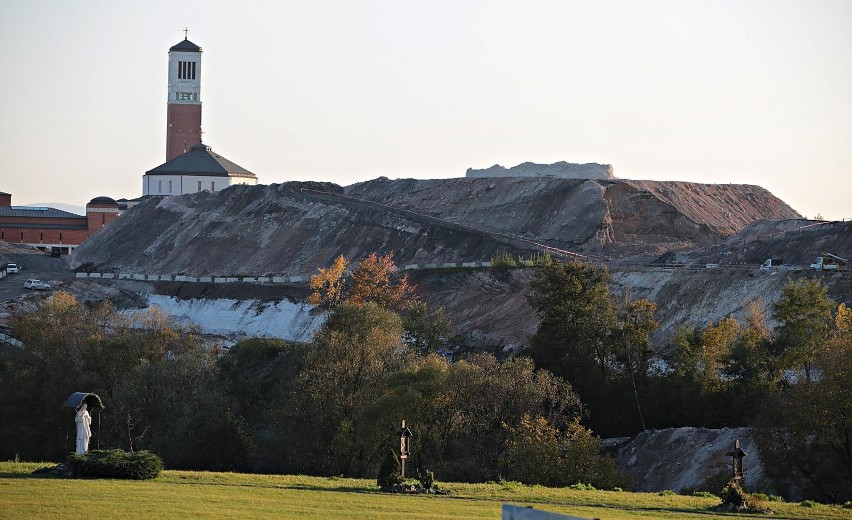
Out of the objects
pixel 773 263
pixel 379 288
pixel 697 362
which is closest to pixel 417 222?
pixel 379 288

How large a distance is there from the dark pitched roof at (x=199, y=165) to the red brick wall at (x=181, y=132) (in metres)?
3.43

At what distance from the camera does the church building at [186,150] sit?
139625 mm

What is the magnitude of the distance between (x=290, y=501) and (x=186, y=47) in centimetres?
12434

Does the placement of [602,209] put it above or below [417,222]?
above

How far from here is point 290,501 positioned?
85.7ft

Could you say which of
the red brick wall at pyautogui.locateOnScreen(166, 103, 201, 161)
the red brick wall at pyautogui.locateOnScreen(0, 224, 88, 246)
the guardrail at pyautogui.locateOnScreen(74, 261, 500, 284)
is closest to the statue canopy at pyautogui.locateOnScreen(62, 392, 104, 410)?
the guardrail at pyautogui.locateOnScreen(74, 261, 500, 284)

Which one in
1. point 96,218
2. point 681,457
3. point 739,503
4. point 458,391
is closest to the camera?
point 739,503

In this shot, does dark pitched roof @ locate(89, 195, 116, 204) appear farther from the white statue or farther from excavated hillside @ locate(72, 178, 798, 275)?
Result: the white statue

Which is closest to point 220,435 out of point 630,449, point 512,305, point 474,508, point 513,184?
point 630,449

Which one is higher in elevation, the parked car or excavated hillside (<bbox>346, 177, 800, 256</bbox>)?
excavated hillside (<bbox>346, 177, 800, 256</bbox>)

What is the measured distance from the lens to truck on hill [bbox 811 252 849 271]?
69.2 meters

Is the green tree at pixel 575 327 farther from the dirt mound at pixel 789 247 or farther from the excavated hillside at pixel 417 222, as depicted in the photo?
the excavated hillside at pixel 417 222

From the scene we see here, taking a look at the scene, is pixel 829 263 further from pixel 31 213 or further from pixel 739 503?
pixel 31 213

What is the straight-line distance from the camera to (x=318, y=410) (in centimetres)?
4719
